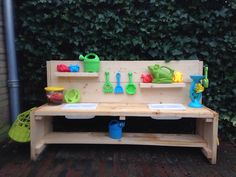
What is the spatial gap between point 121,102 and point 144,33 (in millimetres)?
838

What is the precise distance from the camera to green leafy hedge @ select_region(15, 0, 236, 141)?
2480mm

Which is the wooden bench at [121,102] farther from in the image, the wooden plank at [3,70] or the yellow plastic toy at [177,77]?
the wooden plank at [3,70]

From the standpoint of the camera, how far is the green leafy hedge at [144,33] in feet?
8.14

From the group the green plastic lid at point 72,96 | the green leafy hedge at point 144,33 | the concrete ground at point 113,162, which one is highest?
the green leafy hedge at point 144,33

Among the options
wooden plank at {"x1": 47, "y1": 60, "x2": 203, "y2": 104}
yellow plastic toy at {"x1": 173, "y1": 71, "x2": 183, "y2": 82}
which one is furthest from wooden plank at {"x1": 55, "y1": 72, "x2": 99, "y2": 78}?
yellow plastic toy at {"x1": 173, "y1": 71, "x2": 183, "y2": 82}

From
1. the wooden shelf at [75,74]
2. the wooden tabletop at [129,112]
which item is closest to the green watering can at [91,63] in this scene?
the wooden shelf at [75,74]

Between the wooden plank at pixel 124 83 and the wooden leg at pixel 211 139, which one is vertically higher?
the wooden plank at pixel 124 83

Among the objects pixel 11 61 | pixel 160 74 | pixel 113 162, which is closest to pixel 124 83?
pixel 160 74

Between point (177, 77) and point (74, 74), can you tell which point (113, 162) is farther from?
point (177, 77)

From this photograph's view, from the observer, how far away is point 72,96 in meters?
2.52

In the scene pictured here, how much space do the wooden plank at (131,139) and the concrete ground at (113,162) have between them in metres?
0.14

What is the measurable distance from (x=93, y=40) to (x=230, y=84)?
5.50 ft

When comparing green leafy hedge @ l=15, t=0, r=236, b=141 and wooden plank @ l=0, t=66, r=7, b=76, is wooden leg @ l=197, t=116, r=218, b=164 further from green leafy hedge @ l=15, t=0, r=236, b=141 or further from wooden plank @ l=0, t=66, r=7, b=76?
wooden plank @ l=0, t=66, r=7, b=76

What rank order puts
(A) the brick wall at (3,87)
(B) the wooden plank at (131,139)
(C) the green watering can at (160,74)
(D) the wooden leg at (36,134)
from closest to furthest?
(D) the wooden leg at (36,134) → (B) the wooden plank at (131,139) → (C) the green watering can at (160,74) → (A) the brick wall at (3,87)
